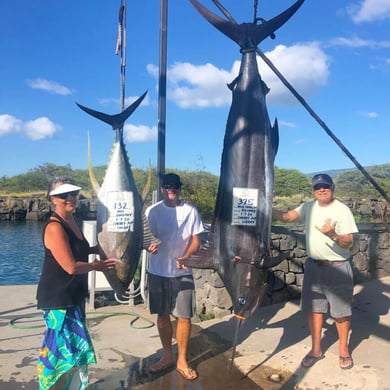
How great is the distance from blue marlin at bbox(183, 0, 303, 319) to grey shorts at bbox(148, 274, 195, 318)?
0.56 meters

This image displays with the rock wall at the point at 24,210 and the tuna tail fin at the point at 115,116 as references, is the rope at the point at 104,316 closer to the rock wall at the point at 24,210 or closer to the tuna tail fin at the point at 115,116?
the tuna tail fin at the point at 115,116

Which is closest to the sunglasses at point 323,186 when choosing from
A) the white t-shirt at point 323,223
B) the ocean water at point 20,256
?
the white t-shirt at point 323,223

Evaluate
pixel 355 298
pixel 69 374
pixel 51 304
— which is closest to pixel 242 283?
pixel 51 304

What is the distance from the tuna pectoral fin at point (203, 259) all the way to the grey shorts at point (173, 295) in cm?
55

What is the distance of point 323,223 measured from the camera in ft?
10.6

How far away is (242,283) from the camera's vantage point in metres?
2.68

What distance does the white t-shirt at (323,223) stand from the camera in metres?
3.17

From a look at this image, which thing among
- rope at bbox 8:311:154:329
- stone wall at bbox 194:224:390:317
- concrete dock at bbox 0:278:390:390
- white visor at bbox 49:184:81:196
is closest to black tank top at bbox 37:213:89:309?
white visor at bbox 49:184:81:196

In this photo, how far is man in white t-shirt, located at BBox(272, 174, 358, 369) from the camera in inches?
126

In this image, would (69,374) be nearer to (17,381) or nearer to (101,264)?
(17,381)

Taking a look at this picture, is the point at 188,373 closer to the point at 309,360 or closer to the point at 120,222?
the point at 309,360

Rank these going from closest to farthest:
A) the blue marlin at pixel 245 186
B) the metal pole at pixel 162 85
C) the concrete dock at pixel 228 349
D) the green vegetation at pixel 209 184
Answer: the blue marlin at pixel 245 186 → the concrete dock at pixel 228 349 → the metal pole at pixel 162 85 → the green vegetation at pixel 209 184

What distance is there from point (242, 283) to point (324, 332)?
1.81 meters

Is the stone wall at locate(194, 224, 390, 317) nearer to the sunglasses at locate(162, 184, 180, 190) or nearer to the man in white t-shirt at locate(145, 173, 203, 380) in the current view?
the man in white t-shirt at locate(145, 173, 203, 380)
